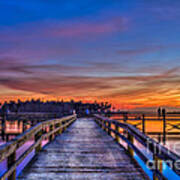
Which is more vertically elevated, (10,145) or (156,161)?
(10,145)

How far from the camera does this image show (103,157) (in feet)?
25.0

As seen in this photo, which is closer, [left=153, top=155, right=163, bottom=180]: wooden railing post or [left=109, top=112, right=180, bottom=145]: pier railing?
[left=153, top=155, right=163, bottom=180]: wooden railing post

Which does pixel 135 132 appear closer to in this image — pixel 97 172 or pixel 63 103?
pixel 97 172

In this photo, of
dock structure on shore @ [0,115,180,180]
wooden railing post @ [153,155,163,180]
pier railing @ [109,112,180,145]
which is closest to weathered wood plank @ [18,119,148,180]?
dock structure on shore @ [0,115,180,180]

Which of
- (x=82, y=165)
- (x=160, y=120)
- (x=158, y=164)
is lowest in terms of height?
(x=160, y=120)

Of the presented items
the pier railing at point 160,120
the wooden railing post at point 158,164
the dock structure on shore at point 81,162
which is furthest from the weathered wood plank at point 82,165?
the pier railing at point 160,120

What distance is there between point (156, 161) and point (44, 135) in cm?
528

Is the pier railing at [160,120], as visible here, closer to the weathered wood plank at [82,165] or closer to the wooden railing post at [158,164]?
the weathered wood plank at [82,165]

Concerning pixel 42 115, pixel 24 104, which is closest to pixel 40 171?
pixel 42 115

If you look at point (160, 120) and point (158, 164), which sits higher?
point (158, 164)

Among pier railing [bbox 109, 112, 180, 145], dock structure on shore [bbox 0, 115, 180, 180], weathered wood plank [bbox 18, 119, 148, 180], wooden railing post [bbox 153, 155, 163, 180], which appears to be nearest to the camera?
wooden railing post [bbox 153, 155, 163, 180]

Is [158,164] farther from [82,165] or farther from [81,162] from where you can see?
[81,162]

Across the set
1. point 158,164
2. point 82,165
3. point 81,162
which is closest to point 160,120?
point 81,162

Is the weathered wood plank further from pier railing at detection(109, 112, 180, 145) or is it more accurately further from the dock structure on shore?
pier railing at detection(109, 112, 180, 145)
